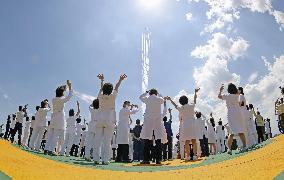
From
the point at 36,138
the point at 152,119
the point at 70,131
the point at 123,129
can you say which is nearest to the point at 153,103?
the point at 152,119

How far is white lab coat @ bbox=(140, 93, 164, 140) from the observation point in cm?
1098

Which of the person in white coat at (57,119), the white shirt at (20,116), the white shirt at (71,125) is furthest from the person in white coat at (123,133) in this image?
the white shirt at (20,116)

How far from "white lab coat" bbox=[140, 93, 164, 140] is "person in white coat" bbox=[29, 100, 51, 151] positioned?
5.05 meters

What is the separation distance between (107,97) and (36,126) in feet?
17.8

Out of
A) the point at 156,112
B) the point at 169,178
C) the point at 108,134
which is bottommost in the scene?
the point at 169,178

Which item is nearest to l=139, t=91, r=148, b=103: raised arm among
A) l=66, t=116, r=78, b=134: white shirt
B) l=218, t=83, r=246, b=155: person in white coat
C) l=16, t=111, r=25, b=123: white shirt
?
l=218, t=83, r=246, b=155: person in white coat

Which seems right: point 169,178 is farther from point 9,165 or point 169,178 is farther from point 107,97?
point 107,97

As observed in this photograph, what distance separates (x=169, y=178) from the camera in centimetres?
580

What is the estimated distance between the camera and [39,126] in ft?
44.0

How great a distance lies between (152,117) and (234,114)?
309 cm

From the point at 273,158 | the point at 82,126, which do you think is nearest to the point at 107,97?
the point at 273,158

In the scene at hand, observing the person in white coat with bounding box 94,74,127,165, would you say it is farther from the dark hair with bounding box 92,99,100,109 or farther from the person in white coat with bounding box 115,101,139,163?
the person in white coat with bounding box 115,101,139,163

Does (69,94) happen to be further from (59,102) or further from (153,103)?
(153,103)

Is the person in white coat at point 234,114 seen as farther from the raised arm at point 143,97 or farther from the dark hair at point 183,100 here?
the raised arm at point 143,97
